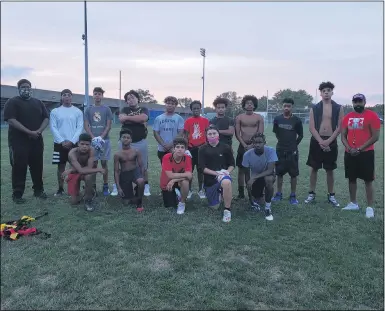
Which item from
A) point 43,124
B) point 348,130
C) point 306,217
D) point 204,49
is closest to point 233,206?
point 306,217

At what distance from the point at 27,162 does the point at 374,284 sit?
523 cm

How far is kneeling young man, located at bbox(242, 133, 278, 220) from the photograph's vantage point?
5395 millimetres

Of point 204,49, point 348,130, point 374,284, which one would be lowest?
point 374,284

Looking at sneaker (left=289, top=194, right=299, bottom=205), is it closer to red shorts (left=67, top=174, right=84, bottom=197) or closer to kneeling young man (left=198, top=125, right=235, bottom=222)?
kneeling young man (left=198, top=125, right=235, bottom=222)

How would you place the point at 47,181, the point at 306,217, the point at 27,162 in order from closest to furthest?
the point at 306,217 → the point at 27,162 → the point at 47,181

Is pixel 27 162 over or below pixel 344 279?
over

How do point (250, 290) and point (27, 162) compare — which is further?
point (27, 162)

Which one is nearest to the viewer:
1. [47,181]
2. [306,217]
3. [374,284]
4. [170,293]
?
[170,293]

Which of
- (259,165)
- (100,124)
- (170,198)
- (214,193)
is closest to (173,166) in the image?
(170,198)

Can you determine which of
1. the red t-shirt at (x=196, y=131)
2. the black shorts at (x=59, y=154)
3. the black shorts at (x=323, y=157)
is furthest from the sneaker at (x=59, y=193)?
the black shorts at (x=323, y=157)

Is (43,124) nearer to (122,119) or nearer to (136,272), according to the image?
(122,119)

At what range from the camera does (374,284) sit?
3.18 m

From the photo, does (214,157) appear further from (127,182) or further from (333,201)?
(333,201)

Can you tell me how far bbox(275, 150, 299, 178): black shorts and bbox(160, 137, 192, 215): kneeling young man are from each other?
1.61 metres
